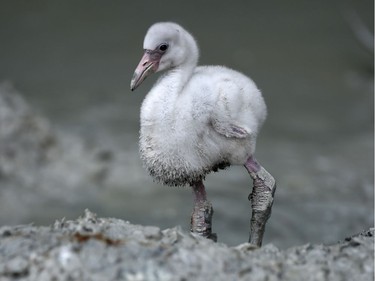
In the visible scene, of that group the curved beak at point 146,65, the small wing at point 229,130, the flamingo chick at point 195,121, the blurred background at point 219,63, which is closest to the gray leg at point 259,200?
the flamingo chick at point 195,121

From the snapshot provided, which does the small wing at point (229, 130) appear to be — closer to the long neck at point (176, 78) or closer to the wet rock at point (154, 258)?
the long neck at point (176, 78)

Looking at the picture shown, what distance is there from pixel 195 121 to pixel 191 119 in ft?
0.05

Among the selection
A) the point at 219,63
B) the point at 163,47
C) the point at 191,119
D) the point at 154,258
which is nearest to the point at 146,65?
the point at 163,47

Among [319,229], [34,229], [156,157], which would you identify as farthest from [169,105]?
[319,229]

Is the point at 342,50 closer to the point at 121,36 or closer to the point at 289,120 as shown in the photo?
the point at 289,120

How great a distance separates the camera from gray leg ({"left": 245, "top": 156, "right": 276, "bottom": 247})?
101 inches

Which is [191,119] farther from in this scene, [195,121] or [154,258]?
[154,258]

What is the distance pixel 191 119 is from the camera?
94.9 inches

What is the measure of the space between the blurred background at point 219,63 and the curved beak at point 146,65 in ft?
7.16

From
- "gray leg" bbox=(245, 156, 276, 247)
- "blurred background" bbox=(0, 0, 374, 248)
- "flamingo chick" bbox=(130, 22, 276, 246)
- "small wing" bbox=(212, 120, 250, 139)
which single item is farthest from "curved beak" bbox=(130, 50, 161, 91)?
"blurred background" bbox=(0, 0, 374, 248)

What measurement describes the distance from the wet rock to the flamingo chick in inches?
10.0

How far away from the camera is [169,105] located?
8.00 ft

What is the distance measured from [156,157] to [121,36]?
6015 millimetres

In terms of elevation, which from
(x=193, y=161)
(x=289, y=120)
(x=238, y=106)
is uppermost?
(x=289, y=120)
